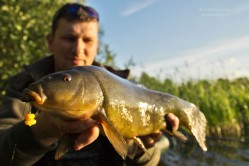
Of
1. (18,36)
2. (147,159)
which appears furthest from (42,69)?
(18,36)

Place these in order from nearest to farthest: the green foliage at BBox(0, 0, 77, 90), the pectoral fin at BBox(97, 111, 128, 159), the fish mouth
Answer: the fish mouth < the pectoral fin at BBox(97, 111, 128, 159) < the green foliage at BBox(0, 0, 77, 90)

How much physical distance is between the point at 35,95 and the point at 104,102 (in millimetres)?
491

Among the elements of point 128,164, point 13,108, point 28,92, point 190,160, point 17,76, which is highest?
point 28,92

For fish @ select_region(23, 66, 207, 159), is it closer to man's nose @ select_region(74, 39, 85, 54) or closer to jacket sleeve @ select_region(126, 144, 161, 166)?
jacket sleeve @ select_region(126, 144, 161, 166)

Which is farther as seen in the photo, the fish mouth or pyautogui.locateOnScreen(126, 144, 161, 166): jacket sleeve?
pyautogui.locateOnScreen(126, 144, 161, 166): jacket sleeve

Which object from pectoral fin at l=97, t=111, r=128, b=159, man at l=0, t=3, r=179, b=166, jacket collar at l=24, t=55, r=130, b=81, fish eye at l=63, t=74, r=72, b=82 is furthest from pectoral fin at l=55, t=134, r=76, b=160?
jacket collar at l=24, t=55, r=130, b=81

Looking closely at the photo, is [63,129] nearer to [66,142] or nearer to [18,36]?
[66,142]

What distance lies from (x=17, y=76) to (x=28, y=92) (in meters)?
2.18

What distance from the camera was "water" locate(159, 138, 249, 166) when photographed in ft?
15.6

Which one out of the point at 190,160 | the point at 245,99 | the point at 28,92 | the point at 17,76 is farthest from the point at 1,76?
the point at 28,92

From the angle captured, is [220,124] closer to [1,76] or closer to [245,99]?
[245,99]

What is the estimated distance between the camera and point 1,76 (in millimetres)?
7320

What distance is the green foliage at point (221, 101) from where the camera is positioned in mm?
6492

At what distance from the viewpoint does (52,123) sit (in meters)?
2.09
